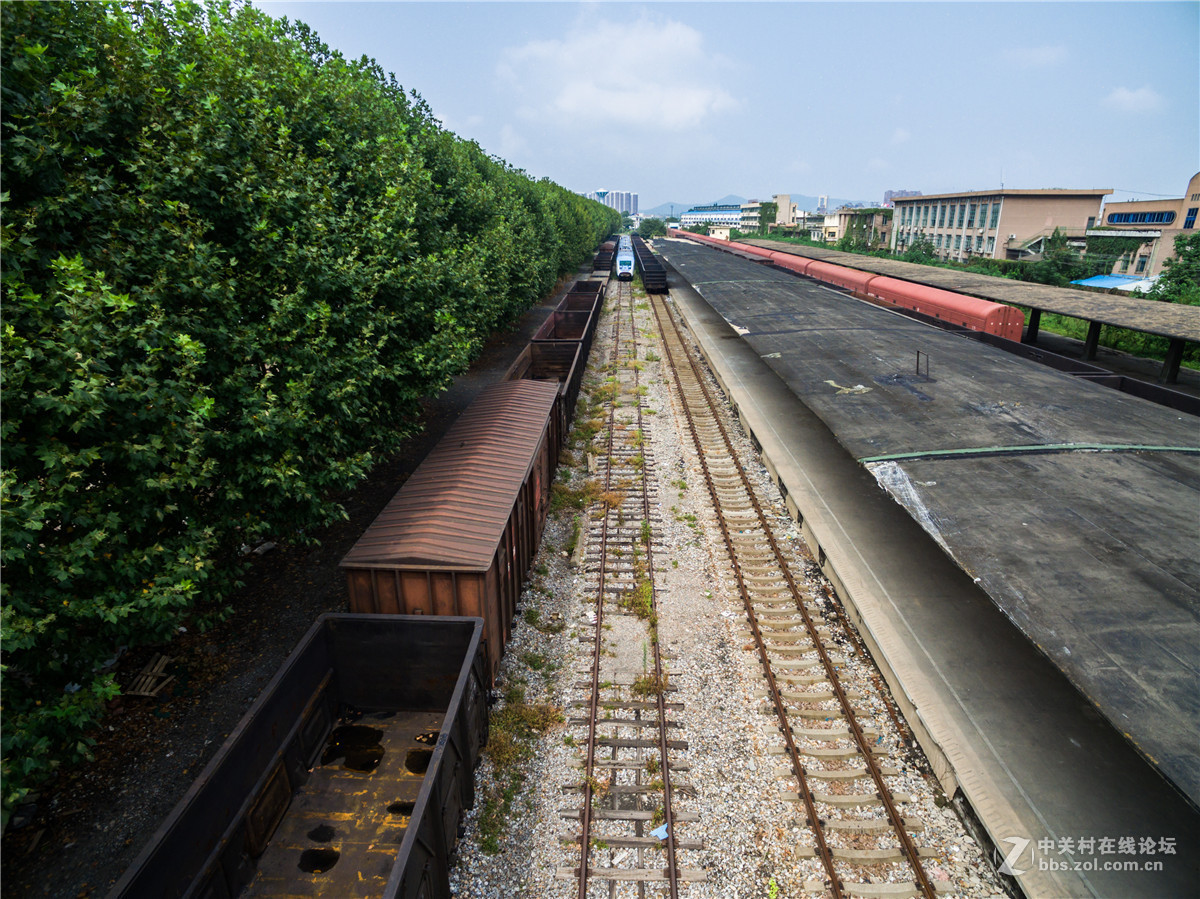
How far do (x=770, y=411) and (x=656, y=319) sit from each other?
21761 mm

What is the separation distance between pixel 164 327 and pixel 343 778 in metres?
6.70

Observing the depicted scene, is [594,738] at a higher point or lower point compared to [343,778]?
lower

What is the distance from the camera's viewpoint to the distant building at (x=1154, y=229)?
6406 cm

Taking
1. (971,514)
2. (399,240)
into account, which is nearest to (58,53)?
(399,240)

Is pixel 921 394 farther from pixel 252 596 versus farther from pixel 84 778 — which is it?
pixel 84 778

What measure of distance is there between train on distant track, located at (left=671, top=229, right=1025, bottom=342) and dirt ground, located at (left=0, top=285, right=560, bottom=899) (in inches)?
1137

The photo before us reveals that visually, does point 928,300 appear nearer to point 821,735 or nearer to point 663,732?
point 821,735

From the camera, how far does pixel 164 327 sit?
26.8 feet

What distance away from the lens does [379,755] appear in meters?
8.48

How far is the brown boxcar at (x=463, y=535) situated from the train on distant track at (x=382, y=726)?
0.11 ft

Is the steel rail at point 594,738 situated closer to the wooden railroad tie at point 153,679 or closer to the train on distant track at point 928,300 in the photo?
the wooden railroad tie at point 153,679

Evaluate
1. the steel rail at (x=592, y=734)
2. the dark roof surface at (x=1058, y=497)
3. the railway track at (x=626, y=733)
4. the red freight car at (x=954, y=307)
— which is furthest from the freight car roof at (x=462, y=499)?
the red freight car at (x=954, y=307)

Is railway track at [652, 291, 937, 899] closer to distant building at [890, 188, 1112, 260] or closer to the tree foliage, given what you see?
the tree foliage

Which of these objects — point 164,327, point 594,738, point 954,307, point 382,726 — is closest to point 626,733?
point 594,738
